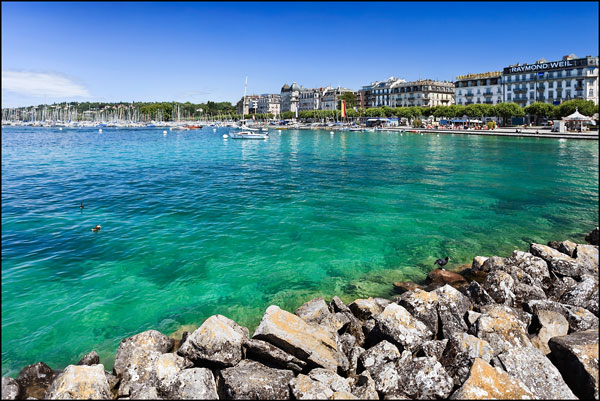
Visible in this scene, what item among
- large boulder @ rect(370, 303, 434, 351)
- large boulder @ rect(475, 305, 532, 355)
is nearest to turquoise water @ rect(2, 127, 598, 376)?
large boulder @ rect(370, 303, 434, 351)

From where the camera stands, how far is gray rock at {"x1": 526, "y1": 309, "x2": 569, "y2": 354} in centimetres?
959

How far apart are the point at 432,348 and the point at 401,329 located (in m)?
0.79

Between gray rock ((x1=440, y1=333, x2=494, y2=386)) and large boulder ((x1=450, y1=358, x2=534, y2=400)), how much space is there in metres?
0.93

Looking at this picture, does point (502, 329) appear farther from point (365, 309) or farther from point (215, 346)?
point (215, 346)

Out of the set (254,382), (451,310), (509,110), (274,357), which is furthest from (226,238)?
(509,110)

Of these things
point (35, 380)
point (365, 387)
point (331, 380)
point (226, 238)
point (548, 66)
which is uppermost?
point (548, 66)

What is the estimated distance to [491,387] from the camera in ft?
23.1

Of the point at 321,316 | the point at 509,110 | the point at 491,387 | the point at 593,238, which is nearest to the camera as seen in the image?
the point at 491,387

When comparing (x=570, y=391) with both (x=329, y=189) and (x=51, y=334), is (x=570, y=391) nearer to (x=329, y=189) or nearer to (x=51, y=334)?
(x=51, y=334)

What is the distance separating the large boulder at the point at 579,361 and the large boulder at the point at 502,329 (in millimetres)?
711

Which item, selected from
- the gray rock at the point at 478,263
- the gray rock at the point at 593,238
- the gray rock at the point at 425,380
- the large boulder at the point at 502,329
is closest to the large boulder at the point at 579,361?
the large boulder at the point at 502,329

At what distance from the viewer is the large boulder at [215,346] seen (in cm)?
868

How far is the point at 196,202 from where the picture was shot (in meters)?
28.2

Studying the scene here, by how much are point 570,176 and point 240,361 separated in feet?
134
